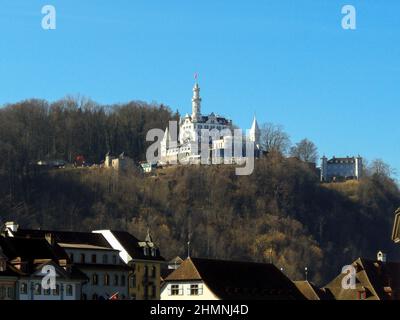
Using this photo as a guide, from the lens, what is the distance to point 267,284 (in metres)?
86.4

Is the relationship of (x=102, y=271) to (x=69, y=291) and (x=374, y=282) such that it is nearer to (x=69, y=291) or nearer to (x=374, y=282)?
(x=69, y=291)

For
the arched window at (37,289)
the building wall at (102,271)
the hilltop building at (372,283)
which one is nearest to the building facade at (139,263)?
the building wall at (102,271)

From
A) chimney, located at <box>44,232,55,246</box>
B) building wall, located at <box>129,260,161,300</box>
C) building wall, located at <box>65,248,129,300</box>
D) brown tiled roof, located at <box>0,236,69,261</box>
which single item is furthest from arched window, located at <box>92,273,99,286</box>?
brown tiled roof, located at <box>0,236,69,261</box>

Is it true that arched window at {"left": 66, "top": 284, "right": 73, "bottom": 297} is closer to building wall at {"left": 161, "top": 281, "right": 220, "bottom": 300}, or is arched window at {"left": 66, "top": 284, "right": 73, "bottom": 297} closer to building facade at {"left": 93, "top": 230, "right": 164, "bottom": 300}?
building wall at {"left": 161, "top": 281, "right": 220, "bottom": 300}

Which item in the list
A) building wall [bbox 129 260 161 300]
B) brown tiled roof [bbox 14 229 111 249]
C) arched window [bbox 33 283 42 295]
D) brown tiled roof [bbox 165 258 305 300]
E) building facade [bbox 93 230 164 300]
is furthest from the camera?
building facade [bbox 93 230 164 300]

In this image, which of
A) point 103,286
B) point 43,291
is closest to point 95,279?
point 103,286

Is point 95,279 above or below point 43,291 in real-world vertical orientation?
above

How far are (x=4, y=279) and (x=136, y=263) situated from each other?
944 inches

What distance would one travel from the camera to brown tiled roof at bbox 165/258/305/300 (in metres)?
80.9

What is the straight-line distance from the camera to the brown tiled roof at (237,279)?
80.9m

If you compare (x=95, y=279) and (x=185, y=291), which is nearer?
(x=185, y=291)

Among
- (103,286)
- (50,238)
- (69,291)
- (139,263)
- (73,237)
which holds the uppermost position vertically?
(73,237)

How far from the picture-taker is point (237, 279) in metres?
84.0
